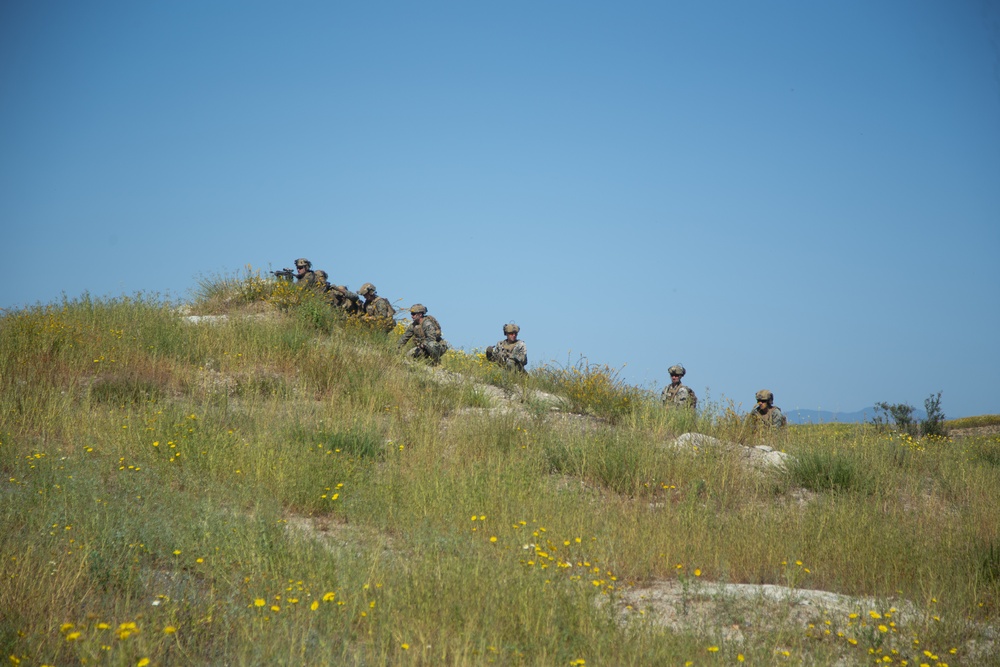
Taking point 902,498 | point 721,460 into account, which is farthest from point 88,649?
point 902,498

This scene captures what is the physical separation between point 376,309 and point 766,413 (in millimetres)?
8622

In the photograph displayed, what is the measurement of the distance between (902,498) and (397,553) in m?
6.26

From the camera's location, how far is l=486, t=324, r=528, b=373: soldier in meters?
16.5

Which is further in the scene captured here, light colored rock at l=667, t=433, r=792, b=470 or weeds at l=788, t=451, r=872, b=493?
light colored rock at l=667, t=433, r=792, b=470

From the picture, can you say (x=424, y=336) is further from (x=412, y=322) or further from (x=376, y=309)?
(x=376, y=309)

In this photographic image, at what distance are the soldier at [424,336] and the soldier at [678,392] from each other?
4599 millimetres

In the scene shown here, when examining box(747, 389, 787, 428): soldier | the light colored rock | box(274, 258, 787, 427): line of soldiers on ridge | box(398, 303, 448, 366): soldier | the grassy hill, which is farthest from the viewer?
box(398, 303, 448, 366): soldier

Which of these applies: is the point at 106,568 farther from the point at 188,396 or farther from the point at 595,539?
the point at 188,396

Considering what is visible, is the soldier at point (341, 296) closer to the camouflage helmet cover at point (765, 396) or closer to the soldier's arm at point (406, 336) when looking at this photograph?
the soldier's arm at point (406, 336)

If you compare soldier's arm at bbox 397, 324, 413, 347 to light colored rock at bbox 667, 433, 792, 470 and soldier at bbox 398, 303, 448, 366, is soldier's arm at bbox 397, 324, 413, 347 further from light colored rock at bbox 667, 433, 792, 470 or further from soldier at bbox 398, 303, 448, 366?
light colored rock at bbox 667, 433, 792, 470

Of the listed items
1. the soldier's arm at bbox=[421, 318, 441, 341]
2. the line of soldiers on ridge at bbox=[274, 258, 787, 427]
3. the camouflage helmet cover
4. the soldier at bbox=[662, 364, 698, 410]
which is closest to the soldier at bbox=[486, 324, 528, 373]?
the line of soldiers on ridge at bbox=[274, 258, 787, 427]

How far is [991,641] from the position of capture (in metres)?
4.83

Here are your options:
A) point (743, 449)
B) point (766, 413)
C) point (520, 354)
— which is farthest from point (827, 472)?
point (520, 354)

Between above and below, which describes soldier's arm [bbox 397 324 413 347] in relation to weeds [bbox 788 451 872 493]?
above
